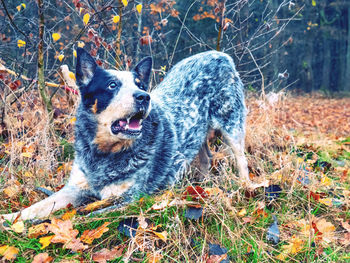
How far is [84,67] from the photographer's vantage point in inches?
107

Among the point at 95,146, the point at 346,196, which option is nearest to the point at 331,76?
the point at 346,196

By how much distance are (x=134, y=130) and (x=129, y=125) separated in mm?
76

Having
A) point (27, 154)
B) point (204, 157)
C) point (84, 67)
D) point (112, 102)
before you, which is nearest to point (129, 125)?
point (112, 102)

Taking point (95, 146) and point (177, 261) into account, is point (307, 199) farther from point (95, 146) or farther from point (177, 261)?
point (95, 146)

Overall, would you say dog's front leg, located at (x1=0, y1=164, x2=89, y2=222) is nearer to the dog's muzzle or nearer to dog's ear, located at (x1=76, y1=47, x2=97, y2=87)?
the dog's muzzle

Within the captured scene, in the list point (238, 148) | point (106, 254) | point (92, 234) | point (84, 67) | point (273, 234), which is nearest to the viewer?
point (106, 254)

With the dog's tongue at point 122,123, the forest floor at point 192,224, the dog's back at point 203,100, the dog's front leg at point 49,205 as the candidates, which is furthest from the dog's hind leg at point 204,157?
the dog's front leg at point 49,205

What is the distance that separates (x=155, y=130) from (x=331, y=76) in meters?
16.8

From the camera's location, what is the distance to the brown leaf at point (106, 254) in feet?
6.33

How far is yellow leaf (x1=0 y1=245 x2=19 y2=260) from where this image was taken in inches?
74.2

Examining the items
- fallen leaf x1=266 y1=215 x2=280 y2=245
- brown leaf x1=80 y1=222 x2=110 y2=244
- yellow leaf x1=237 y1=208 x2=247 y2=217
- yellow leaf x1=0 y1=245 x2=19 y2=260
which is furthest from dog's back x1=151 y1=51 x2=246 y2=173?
yellow leaf x1=0 y1=245 x2=19 y2=260

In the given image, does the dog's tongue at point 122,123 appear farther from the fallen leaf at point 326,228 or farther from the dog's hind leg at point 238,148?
the fallen leaf at point 326,228

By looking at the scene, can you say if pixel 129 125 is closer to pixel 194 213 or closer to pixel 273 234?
pixel 194 213

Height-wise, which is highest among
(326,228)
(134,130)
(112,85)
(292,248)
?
(112,85)
